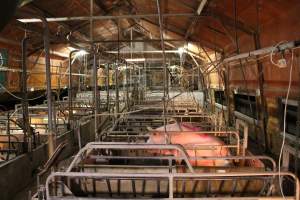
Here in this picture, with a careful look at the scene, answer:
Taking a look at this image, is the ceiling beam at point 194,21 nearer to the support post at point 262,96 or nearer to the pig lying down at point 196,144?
the support post at point 262,96

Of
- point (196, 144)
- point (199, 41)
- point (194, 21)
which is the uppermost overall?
point (194, 21)

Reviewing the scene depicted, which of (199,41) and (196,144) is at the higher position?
(199,41)

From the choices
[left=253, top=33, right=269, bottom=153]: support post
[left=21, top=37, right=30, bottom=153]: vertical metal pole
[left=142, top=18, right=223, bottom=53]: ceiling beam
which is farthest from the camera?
[left=142, top=18, right=223, bottom=53]: ceiling beam

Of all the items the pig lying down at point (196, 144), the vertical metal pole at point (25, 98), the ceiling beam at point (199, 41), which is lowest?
the pig lying down at point (196, 144)

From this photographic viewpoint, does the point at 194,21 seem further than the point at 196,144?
Yes

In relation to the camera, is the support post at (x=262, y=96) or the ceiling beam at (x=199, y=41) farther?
the ceiling beam at (x=199, y=41)

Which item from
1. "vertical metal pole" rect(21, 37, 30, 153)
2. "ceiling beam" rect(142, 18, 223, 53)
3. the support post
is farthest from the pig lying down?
"ceiling beam" rect(142, 18, 223, 53)

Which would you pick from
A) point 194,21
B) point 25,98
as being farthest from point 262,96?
point 25,98

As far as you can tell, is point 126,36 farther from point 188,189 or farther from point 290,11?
point 188,189

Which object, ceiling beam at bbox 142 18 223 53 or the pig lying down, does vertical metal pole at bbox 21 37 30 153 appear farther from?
ceiling beam at bbox 142 18 223 53

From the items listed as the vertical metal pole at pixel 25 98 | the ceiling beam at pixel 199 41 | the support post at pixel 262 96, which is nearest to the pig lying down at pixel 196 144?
the vertical metal pole at pixel 25 98

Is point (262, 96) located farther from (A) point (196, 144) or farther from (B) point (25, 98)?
(B) point (25, 98)

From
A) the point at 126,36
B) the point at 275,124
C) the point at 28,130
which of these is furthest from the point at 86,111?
the point at 126,36

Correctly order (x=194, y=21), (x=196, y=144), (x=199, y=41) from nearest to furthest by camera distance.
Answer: (x=196, y=144)
(x=194, y=21)
(x=199, y=41)
